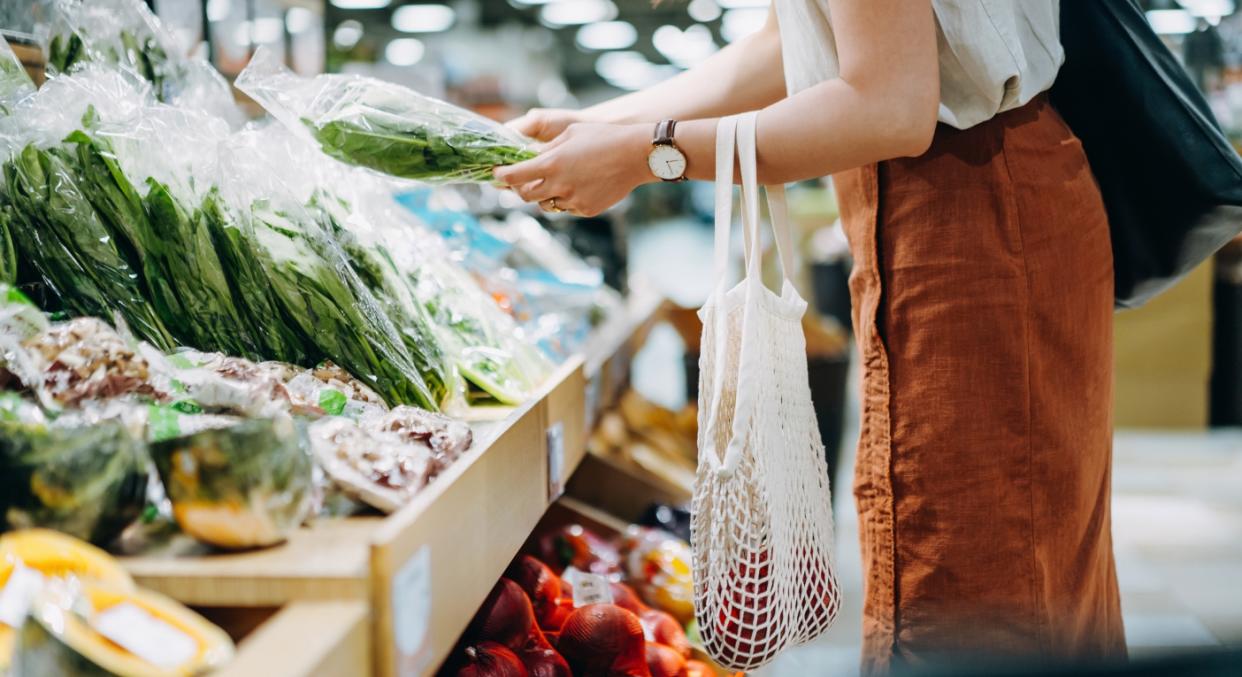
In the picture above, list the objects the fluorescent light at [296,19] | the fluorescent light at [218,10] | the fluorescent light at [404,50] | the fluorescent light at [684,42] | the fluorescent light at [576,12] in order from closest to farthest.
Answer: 1. the fluorescent light at [218,10]
2. the fluorescent light at [296,19]
3. the fluorescent light at [576,12]
4. the fluorescent light at [404,50]
5. the fluorescent light at [684,42]

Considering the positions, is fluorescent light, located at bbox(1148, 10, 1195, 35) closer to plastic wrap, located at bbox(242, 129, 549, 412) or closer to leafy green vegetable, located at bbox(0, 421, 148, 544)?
plastic wrap, located at bbox(242, 129, 549, 412)

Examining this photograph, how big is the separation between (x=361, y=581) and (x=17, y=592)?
0.23m

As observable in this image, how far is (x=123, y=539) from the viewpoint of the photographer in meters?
0.83

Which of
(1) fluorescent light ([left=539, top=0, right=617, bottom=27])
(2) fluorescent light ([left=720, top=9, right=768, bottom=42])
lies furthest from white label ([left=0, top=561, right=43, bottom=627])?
(2) fluorescent light ([left=720, top=9, right=768, bottom=42])

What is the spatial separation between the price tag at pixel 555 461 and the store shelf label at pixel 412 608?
529mm

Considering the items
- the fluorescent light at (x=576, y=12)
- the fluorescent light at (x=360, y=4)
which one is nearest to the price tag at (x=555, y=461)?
the fluorescent light at (x=360, y=4)

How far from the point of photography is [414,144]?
141cm

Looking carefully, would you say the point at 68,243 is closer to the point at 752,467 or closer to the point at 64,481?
the point at 64,481

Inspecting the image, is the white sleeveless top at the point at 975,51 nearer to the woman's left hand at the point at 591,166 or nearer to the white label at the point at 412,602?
the woman's left hand at the point at 591,166

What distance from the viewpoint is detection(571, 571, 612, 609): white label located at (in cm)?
171

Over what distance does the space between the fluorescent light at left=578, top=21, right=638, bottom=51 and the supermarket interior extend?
770 inches

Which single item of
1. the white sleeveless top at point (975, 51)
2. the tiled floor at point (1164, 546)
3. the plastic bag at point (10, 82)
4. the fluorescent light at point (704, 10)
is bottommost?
the tiled floor at point (1164, 546)

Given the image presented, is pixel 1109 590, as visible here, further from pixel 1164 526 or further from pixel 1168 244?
pixel 1164 526

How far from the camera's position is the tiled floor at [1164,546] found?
8.98 ft
